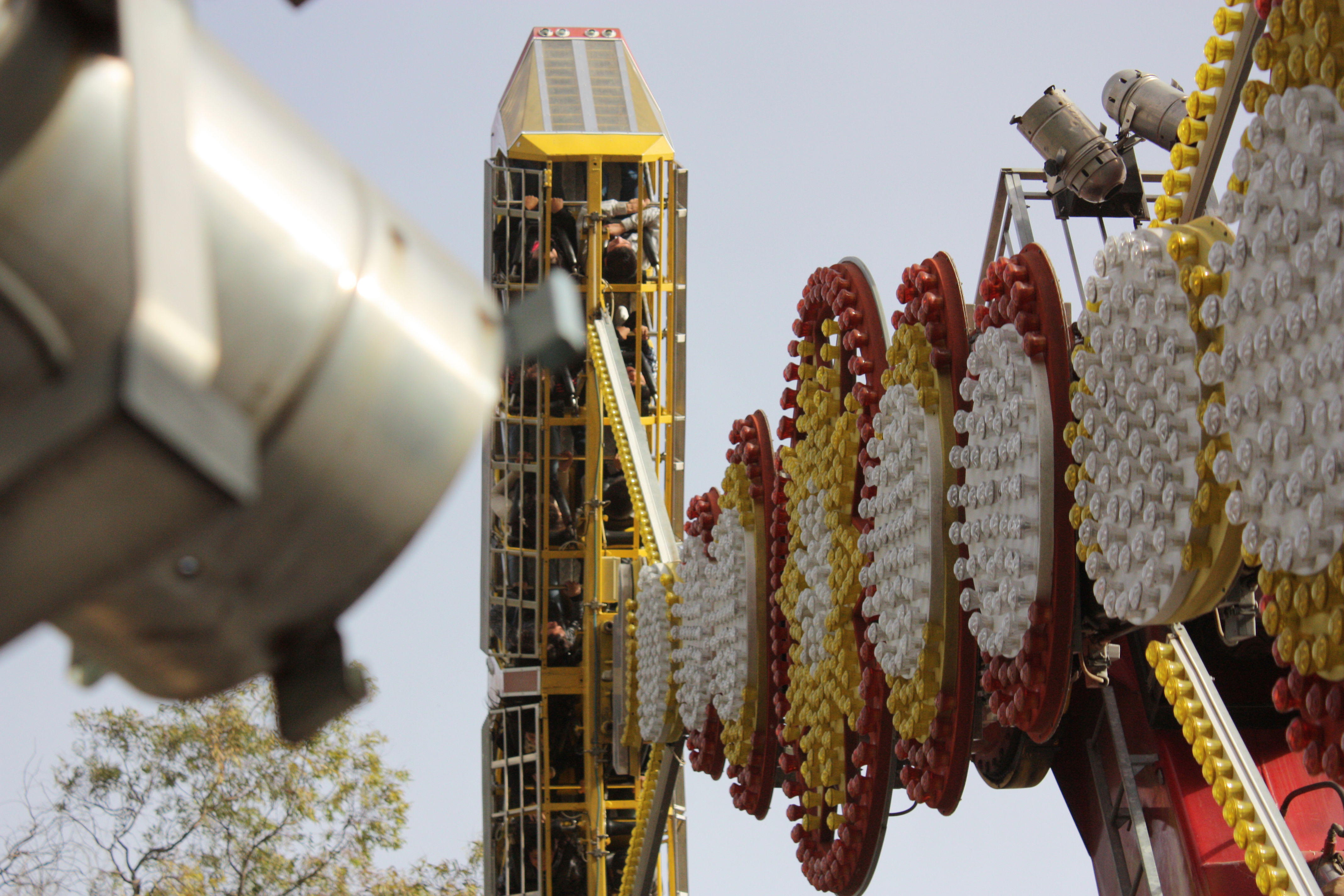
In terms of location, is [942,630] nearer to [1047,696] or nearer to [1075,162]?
[1047,696]

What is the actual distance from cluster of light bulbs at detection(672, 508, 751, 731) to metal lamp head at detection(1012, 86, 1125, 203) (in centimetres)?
311

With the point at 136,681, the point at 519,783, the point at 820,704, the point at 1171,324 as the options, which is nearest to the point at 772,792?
the point at 820,704

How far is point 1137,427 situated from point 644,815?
9.34 metres

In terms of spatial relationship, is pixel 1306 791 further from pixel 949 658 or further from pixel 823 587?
pixel 823 587

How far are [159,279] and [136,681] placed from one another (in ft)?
1.74

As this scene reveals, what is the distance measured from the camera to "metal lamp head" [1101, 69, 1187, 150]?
9523mm

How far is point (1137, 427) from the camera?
5184 millimetres

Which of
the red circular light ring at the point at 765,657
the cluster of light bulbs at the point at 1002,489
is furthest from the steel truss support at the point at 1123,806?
the red circular light ring at the point at 765,657

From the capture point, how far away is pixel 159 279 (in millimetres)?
1367

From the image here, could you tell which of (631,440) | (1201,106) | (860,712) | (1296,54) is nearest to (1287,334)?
(1296,54)

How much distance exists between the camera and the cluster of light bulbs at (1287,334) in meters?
4.07

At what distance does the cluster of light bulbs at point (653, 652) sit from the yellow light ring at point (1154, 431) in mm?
6879

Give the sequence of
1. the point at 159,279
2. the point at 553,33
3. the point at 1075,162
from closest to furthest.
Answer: the point at 159,279 < the point at 1075,162 < the point at 553,33

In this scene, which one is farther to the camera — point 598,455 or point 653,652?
point 598,455
